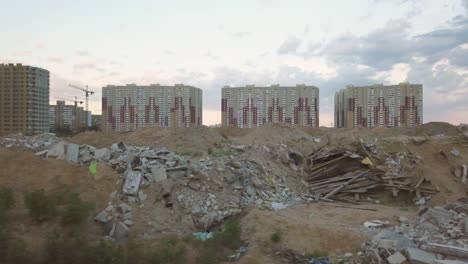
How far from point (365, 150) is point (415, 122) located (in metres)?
22.6

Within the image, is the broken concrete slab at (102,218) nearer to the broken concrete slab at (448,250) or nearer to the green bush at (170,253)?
the green bush at (170,253)

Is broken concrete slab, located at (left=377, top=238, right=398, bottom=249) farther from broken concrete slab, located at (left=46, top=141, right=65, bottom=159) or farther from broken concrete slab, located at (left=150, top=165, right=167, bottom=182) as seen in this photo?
broken concrete slab, located at (left=46, top=141, right=65, bottom=159)

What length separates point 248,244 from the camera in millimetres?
8781

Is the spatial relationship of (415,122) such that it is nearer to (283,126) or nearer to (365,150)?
(283,126)

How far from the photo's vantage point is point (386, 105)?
35000mm

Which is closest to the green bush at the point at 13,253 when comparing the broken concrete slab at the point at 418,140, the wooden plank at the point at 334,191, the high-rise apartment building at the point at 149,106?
the wooden plank at the point at 334,191

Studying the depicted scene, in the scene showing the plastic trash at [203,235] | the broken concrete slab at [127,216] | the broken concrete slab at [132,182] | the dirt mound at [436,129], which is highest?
the dirt mound at [436,129]

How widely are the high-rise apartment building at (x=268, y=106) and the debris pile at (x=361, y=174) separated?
2093cm

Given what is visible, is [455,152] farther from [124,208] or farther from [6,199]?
[6,199]

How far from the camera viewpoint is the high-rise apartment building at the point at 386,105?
1348 inches

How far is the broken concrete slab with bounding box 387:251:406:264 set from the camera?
292 inches

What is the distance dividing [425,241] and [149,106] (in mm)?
33475

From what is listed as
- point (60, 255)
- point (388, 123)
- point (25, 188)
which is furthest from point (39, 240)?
point (388, 123)

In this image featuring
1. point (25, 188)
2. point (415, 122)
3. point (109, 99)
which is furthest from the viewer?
point (109, 99)
